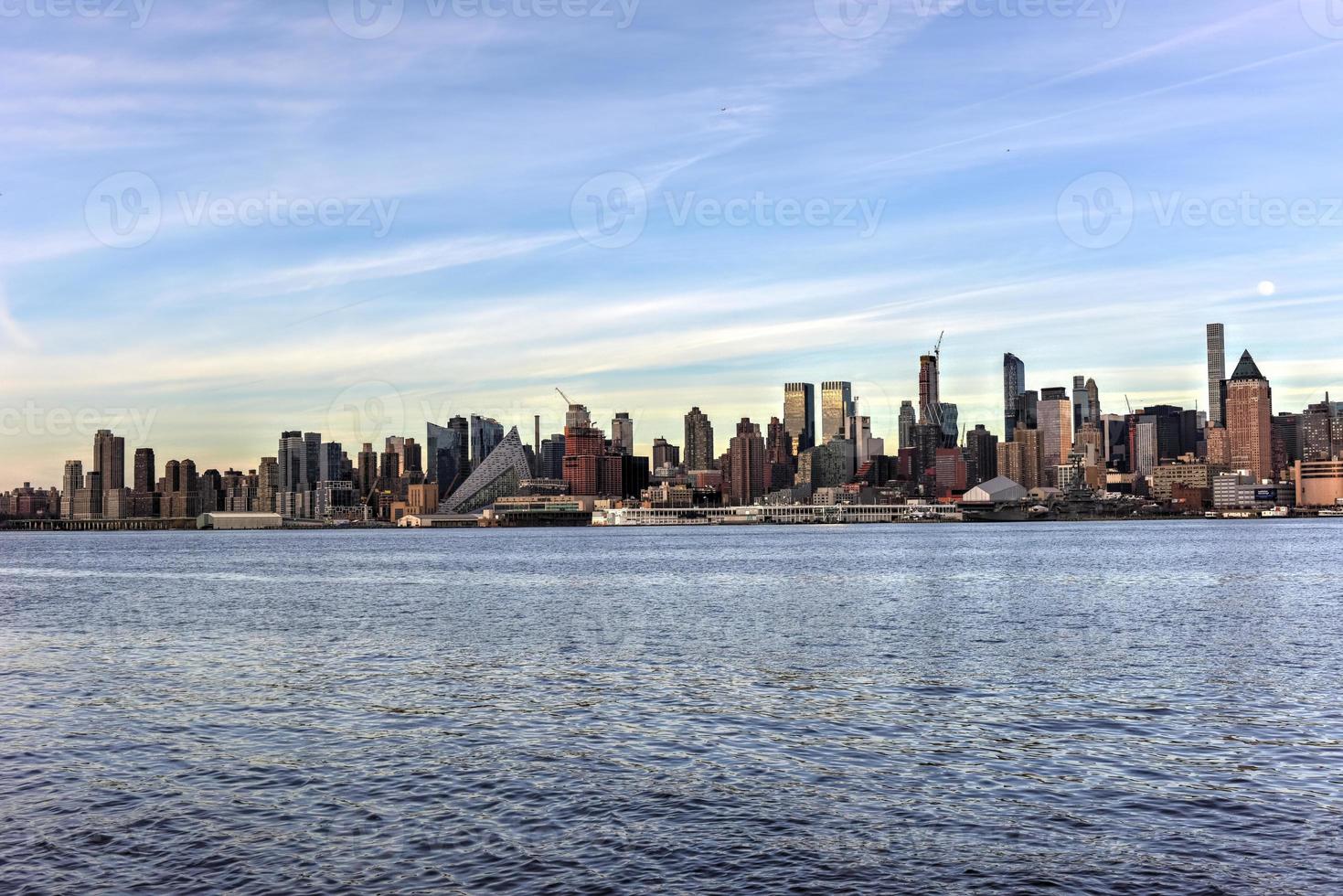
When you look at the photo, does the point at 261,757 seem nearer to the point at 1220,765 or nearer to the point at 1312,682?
the point at 1220,765

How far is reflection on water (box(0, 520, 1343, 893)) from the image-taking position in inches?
851

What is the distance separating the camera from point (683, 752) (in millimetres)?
30578

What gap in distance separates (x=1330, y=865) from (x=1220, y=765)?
780 centimetres

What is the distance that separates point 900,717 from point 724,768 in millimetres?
8655

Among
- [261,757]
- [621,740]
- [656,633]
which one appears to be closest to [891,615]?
[656,633]

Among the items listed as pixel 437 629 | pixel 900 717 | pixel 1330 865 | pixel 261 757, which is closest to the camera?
pixel 1330 865

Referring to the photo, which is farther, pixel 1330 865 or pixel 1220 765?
pixel 1220 765

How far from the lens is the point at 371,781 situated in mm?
28094

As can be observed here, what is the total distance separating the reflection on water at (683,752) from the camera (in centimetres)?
2162

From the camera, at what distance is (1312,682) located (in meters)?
40.7

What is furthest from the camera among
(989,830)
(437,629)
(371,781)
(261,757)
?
(437,629)

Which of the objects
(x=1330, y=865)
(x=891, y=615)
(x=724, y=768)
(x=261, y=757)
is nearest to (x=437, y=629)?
(x=891, y=615)

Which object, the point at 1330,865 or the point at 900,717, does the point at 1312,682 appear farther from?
the point at 1330,865

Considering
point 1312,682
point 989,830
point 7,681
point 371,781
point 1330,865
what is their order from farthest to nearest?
point 7,681 < point 1312,682 < point 371,781 < point 989,830 < point 1330,865
